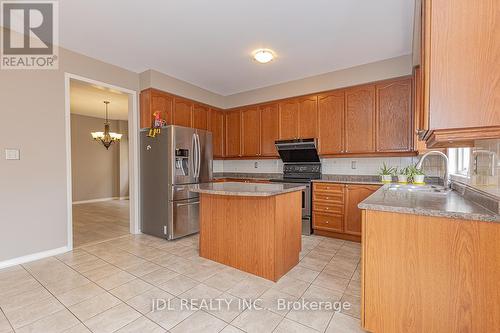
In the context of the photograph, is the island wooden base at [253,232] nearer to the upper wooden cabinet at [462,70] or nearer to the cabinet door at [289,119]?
the upper wooden cabinet at [462,70]

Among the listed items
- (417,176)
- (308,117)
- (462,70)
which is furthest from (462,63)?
(308,117)

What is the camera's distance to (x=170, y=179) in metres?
3.45

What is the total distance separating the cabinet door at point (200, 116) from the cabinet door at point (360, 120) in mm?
2665

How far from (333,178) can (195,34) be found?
304 cm

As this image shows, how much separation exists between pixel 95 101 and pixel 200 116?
2822mm

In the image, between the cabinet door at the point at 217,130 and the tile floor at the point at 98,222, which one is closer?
the tile floor at the point at 98,222

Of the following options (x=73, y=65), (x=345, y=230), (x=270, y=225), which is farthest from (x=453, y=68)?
(x=73, y=65)

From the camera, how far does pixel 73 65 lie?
3.13m

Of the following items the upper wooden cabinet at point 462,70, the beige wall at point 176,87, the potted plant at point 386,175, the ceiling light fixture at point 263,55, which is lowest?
the potted plant at point 386,175

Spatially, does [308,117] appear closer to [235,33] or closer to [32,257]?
[235,33]

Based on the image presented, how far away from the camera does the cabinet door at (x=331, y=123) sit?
3807 millimetres

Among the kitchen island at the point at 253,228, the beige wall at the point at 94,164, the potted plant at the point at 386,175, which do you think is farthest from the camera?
the beige wall at the point at 94,164

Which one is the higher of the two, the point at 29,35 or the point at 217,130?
the point at 29,35

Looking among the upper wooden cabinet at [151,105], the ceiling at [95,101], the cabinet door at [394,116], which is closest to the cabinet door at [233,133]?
the upper wooden cabinet at [151,105]
